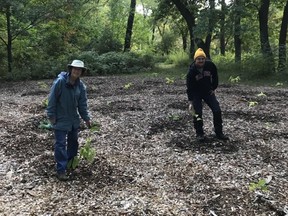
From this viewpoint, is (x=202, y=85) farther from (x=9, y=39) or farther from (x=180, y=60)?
(x=180, y=60)

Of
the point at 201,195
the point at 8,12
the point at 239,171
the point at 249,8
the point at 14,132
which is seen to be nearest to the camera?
the point at 201,195

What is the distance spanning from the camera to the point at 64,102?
5.36 m

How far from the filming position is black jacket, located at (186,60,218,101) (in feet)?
23.1

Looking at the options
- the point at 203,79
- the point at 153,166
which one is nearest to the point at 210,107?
the point at 203,79

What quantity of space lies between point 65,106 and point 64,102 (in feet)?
0.21

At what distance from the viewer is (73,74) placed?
528 centimetres

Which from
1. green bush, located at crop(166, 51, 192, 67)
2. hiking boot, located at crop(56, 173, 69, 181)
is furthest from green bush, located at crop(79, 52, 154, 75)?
hiking boot, located at crop(56, 173, 69, 181)

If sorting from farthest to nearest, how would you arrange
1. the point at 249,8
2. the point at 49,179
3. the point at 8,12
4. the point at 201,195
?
the point at 249,8 → the point at 8,12 → the point at 49,179 → the point at 201,195

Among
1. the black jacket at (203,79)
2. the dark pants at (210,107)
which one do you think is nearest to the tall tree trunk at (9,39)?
the black jacket at (203,79)

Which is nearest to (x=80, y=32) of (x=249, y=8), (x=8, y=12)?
(x=8, y=12)

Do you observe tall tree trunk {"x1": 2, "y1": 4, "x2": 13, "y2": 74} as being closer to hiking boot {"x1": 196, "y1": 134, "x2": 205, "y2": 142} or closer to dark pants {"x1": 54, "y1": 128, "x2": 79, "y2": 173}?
hiking boot {"x1": 196, "y1": 134, "x2": 205, "y2": 142}

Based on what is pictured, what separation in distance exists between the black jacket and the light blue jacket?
2.40 metres

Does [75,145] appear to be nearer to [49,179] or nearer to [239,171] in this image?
[49,179]

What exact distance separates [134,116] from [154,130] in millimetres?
1479
